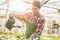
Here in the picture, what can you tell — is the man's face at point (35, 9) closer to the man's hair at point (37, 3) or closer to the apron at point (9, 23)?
the man's hair at point (37, 3)

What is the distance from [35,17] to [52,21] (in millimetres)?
148

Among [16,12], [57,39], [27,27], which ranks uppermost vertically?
[16,12]

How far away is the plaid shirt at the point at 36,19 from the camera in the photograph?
1075mm

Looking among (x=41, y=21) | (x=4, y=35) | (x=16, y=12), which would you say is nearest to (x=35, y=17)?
(x=41, y=21)

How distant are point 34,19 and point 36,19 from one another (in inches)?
0.7

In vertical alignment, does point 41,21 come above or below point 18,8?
below

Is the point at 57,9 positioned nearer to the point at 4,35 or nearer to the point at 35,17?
the point at 35,17

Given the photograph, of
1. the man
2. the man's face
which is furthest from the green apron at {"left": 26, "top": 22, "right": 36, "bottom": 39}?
the man's face

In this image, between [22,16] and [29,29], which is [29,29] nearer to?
[29,29]

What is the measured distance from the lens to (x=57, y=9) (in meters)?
1.11

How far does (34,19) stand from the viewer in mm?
1078

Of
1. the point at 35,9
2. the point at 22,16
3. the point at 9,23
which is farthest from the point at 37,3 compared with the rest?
the point at 9,23

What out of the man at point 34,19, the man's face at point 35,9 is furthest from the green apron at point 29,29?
the man's face at point 35,9

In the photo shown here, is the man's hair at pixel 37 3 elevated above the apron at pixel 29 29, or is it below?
above
